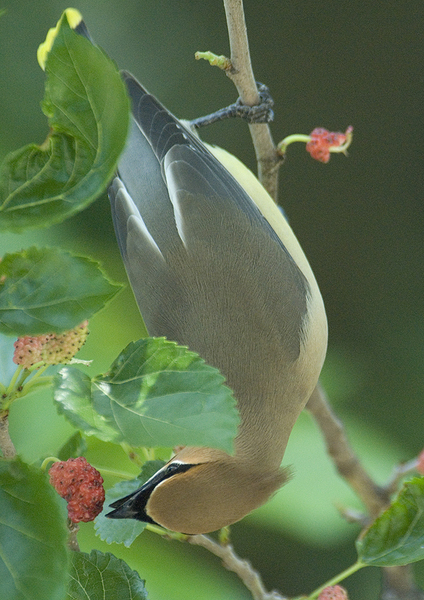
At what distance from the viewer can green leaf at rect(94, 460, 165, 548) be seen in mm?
893

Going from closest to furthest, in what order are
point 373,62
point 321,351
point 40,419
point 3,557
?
point 3,557 → point 321,351 → point 40,419 → point 373,62

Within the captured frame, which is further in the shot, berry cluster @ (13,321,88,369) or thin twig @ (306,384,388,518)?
thin twig @ (306,384,388,518)

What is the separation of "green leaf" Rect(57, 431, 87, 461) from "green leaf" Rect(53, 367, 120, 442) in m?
0.26

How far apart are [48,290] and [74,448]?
379 millimetres

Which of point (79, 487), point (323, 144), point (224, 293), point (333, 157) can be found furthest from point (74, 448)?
point (333, 157)

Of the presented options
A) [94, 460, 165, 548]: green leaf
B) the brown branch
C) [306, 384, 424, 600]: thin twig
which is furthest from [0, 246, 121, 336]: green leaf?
[306, 384, 424, 600]: thin twig

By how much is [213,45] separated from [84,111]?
244 centimetres

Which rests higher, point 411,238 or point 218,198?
point 218,198

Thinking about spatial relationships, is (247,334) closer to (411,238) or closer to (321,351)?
(321,351)

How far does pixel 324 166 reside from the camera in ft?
9.99

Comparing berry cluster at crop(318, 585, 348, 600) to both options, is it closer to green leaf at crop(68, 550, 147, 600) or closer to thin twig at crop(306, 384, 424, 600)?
green leaf at crop(68, 550, 147, 600)

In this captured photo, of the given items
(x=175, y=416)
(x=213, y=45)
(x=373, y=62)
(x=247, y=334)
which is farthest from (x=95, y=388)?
(x=373, y=62)

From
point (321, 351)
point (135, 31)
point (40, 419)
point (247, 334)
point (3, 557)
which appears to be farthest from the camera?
point (135, 31)

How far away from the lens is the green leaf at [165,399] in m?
0.51
